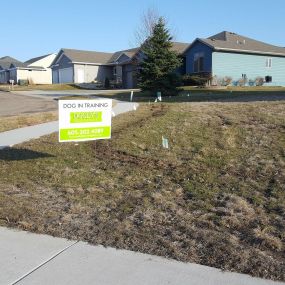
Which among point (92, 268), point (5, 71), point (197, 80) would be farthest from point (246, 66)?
point (5, 71)

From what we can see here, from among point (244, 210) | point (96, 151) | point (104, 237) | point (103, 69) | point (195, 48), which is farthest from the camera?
point (103, 69)

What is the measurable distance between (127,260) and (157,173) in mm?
3484

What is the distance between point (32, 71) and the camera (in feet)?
228

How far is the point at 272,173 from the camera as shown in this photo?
736cm

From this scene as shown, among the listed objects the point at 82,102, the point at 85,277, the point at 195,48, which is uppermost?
the point at 195,48

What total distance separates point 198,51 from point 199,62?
103 cm

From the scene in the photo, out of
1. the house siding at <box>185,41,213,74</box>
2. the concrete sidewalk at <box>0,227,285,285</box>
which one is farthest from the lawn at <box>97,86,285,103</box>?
the concrete sidewalk at <box>0,227,285,285</box>

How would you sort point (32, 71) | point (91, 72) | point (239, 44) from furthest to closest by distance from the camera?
point (32, 71), point (91, 72), point (239, 44)

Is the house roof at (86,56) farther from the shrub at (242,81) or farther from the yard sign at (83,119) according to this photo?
the yard sign at (83,119)

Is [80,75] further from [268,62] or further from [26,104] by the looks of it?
[26,104]

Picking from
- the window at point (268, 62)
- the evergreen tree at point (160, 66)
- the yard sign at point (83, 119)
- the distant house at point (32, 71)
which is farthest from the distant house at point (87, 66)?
the yard sign at point (83, 119)

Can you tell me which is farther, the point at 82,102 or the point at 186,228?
the point at 82,102

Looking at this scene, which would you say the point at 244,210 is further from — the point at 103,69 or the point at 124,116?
the point at 103,69

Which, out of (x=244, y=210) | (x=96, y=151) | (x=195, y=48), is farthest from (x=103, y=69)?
(x=244, y=210)
